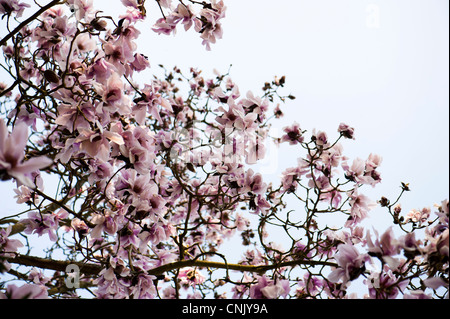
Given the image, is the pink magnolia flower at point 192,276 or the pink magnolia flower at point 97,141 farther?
the pink magnolia flower at point 192,276

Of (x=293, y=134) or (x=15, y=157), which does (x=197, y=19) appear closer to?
(x=293, y=134)

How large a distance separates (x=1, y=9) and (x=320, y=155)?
150 cm

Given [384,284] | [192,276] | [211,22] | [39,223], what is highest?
[211,22]

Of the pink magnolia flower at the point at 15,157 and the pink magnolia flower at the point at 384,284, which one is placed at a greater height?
the pink magnolia flower at the point at 15,157

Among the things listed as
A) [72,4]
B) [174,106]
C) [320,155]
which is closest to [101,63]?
[72,4]

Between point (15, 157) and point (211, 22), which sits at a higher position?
point (211, 22)

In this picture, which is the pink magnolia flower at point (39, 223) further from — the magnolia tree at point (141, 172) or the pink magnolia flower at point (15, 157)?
the pink magnolia flower at point (15, 157)

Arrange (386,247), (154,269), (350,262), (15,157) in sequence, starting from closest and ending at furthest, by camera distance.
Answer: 1. (15,157)
2. (386,247)
3. (350,262)
4. (154,269)

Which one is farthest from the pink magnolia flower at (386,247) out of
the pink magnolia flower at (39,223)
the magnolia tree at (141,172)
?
the pink magnolia flower at (39,223)

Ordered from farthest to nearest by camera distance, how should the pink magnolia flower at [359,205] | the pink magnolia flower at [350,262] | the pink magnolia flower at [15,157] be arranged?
1. the pink magnolia flower at [359,205]
2. the pink magnolia flower at [350,262]
3. the pink magnolia flower at [15,157]

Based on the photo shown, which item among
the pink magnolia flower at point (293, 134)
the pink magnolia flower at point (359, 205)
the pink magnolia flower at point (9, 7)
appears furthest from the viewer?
the pink magnolia flower at point (293, 134)

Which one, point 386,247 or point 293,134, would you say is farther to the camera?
point 293,134

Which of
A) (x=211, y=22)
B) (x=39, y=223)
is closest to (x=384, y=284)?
(x=211, y=22)

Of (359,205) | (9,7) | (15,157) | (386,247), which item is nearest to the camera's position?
(15,157)
